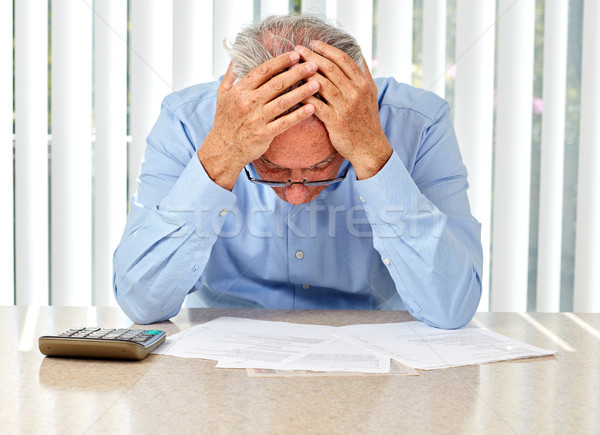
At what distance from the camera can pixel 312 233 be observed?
1498mm

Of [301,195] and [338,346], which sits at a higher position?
[301,195]

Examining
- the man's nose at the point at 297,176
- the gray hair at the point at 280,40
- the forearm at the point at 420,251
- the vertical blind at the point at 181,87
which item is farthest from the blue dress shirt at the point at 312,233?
the vertical blind at the point at 181,87

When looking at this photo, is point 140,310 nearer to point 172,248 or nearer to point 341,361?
point 172,248

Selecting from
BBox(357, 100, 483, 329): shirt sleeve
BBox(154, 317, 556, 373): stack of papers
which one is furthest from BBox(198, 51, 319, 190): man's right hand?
BBox(154, 317, 556, 373): stack of papers

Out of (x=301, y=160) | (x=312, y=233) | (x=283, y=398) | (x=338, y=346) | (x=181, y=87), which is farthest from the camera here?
(x=181, y=87)

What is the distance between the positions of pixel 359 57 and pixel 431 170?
341 millimetres

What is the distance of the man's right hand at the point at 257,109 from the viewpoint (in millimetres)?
1125

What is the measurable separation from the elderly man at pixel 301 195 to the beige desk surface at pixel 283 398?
0.31 metres

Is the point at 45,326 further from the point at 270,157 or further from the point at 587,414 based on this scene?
the point at 587,414

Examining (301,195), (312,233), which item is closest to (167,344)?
(301,195)

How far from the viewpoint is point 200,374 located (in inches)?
35.9

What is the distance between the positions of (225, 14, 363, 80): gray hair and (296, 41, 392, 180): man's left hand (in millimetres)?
56

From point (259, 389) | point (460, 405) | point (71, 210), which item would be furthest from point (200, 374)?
point (71, 210)

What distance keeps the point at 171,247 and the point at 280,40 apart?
463 millimetres
